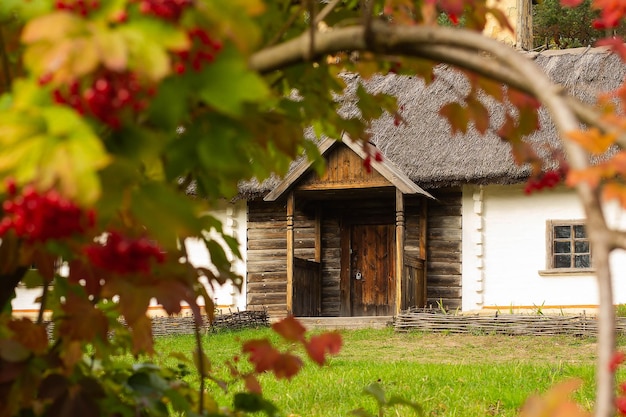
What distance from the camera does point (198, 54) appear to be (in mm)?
1291

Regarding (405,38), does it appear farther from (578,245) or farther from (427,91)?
(427,91)

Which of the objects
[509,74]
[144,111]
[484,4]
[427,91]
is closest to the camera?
[144,111]

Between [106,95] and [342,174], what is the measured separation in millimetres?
13564

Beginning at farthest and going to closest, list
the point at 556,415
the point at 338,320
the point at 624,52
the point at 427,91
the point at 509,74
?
the point at 427,91 < the point at 338,320 < the point at 624,52 < the point at 509,74 < the point at 556,415

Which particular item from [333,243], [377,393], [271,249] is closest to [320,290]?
Answer: [333,243]

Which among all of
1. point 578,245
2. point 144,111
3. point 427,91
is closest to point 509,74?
point 144,111

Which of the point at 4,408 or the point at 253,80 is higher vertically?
the point at 253,80

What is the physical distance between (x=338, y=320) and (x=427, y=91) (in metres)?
6.04

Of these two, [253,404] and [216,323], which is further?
[216,323]

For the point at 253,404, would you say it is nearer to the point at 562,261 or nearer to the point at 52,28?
the point at 52,28

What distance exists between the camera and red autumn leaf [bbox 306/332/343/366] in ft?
6.51

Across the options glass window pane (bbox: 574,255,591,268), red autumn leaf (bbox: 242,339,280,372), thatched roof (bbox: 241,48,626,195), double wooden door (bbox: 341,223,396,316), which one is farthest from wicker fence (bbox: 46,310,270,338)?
red autumn leaf (bbox: 242,339,280,372)

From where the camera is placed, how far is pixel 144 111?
4.43 ft

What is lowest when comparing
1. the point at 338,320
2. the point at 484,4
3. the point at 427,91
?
the point at 338,320
